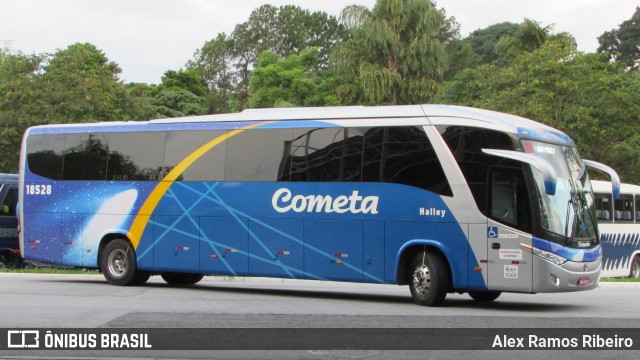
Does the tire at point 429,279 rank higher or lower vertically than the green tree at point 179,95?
lower

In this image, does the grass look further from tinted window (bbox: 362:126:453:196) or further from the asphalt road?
tinted window (bbox: 362:126:453:196)

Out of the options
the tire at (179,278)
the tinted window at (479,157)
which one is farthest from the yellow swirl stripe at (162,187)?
the tinted window at (479,157)

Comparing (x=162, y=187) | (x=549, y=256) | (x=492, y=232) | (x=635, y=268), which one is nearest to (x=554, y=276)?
(x=549, y=256)

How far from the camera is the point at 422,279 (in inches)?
619

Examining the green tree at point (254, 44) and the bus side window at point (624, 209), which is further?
the green tree at point (254, 44)

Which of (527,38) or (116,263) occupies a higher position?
(527,38)

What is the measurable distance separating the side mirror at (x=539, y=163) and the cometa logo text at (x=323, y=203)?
2.44 meters

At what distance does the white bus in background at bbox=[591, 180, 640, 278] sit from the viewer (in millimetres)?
29766

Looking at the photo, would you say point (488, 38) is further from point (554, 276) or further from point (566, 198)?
point (554, 276)

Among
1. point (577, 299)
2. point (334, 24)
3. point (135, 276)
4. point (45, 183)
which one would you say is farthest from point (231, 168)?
point (334, 24)

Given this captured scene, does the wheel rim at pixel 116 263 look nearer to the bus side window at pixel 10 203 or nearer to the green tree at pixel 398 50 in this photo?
the bus side window at pixel 10 203

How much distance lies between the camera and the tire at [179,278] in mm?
20609

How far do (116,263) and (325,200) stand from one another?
541cm

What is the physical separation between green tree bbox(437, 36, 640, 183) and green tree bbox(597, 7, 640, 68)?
36.8 meters
